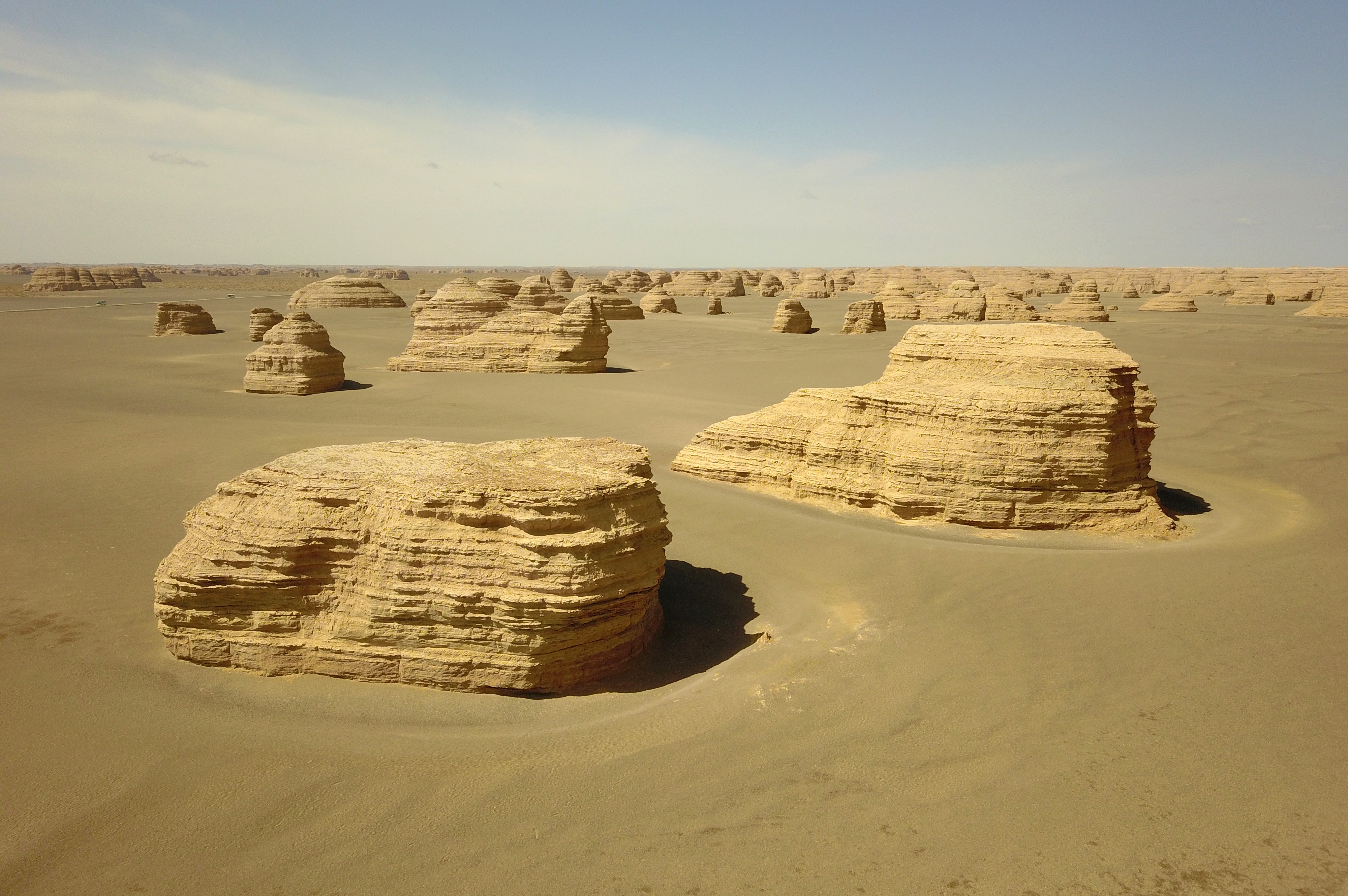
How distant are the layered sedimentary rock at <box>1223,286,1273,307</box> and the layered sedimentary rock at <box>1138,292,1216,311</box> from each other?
654cm

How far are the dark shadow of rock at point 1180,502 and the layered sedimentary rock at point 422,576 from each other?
30.0 ft

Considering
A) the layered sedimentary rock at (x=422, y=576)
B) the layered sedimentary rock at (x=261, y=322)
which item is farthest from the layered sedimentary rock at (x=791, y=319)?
the layered sedimentary rock at (x=422, y=576)

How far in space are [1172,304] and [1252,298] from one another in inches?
399

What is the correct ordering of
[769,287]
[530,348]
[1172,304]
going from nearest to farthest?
1. [530,348]
2. [1172,304]
3. [769,287]

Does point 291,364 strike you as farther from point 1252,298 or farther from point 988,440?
point 1252,298

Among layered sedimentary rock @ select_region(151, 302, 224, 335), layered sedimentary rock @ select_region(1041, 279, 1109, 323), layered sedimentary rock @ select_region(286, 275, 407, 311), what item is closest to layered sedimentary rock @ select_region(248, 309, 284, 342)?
layered sedimentary rock @ select_region(151, 302, 224, 335)

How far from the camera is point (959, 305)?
39656mm

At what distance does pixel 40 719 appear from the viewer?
19.7 feet

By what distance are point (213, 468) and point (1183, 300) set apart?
52.1m

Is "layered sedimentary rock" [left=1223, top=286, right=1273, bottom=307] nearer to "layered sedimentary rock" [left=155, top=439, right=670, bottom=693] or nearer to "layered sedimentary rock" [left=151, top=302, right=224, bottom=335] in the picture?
"layered sedimentary rock" [left=155, top=439, right=670, bottom=693]

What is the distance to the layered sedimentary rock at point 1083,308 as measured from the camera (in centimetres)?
3994

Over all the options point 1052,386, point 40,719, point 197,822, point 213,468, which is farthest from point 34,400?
point 1052,386

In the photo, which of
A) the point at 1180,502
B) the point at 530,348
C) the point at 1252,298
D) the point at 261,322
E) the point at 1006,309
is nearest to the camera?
the point at 1180,502

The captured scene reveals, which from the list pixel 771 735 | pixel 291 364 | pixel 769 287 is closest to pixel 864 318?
pixel 291 364
